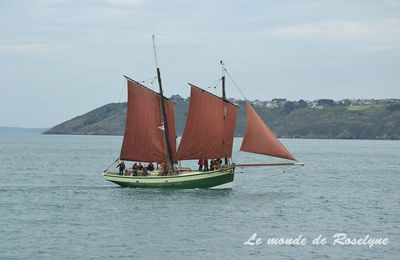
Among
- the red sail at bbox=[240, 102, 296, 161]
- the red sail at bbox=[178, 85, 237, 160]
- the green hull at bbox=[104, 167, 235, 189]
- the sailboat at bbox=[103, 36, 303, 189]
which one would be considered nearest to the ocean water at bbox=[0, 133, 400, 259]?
the green hull at bbox=[104, 167, 235, 189]

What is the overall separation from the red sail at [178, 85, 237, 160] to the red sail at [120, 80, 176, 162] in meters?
1.99

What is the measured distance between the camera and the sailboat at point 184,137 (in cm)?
6669

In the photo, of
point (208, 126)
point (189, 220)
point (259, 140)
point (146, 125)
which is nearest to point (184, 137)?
point (208, 126)

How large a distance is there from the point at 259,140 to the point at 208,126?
5.06 m

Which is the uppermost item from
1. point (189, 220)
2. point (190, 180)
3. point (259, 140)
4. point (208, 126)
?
point (208, 126)

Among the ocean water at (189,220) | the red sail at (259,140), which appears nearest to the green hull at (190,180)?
the ocean water at (189,220)

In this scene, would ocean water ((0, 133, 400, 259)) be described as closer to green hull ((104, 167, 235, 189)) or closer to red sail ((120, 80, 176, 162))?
green hull ((104, 167, 235, 189))

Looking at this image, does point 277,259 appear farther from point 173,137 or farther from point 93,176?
point 93,176

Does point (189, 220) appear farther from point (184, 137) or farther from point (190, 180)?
point (184, 137)

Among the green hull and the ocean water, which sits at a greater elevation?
the green hull

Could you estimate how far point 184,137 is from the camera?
6762 cm

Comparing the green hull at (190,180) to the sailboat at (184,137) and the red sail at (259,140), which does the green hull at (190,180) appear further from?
the red sail at (259,140)

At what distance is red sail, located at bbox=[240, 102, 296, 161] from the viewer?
6378cm

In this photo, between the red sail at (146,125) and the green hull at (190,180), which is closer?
the green hull at (190,180)
